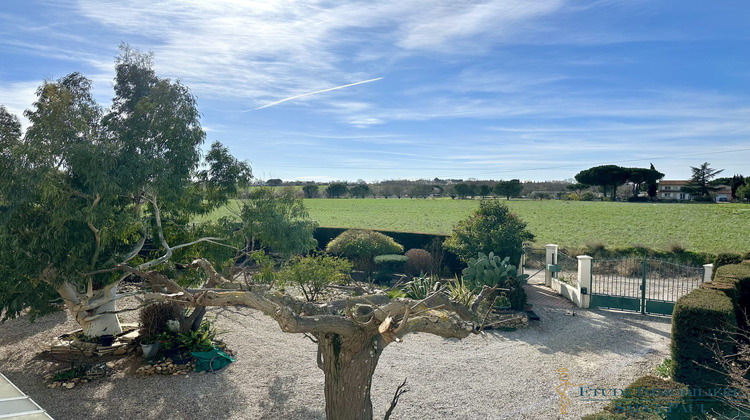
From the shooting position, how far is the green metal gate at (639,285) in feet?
43.9

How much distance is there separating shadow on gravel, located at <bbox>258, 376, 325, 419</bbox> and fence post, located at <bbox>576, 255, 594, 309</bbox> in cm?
983

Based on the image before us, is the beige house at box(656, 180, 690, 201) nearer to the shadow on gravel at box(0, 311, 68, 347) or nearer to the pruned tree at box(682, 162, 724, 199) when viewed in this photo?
the pruned tree at box(682, 162, 724, 199)

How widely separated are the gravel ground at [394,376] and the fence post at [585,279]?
5.85 feet

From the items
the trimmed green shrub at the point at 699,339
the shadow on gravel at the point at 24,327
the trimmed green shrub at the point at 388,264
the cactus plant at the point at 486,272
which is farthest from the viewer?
the trimmed green shrub at the point at 388,264

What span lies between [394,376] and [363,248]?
10.0 m

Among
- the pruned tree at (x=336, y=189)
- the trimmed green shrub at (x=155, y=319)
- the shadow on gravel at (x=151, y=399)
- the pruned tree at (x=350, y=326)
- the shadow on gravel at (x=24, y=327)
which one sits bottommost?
the shadow on gravel at (x=24, y=327)

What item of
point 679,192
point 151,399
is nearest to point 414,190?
point 679,192

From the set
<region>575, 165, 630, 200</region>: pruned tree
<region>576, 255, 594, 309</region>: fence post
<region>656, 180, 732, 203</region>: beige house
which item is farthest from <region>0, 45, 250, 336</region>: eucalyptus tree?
<region>575, 165, 630, 200</region>: pruned tree

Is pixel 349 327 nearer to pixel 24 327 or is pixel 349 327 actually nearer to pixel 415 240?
pixel 24 327

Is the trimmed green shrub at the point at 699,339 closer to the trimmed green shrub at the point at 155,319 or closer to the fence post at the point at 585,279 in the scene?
the fence post at the point at 585,279

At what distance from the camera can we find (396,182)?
6444cm

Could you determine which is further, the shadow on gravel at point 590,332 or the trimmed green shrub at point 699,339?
the shadow on gravel at point 590,332

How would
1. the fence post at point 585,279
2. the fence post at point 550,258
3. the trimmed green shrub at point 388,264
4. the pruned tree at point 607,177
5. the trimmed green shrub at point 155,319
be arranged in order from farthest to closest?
the pruned tree at point 607,177 < the trimmed green shrub at point 388,264 < the fence post at point 550,258 < the fence post at point 585,279 < the trimmed green shrub at point 155,319

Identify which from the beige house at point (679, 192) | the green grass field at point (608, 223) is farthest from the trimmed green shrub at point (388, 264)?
the beige house at point (679, 192)
